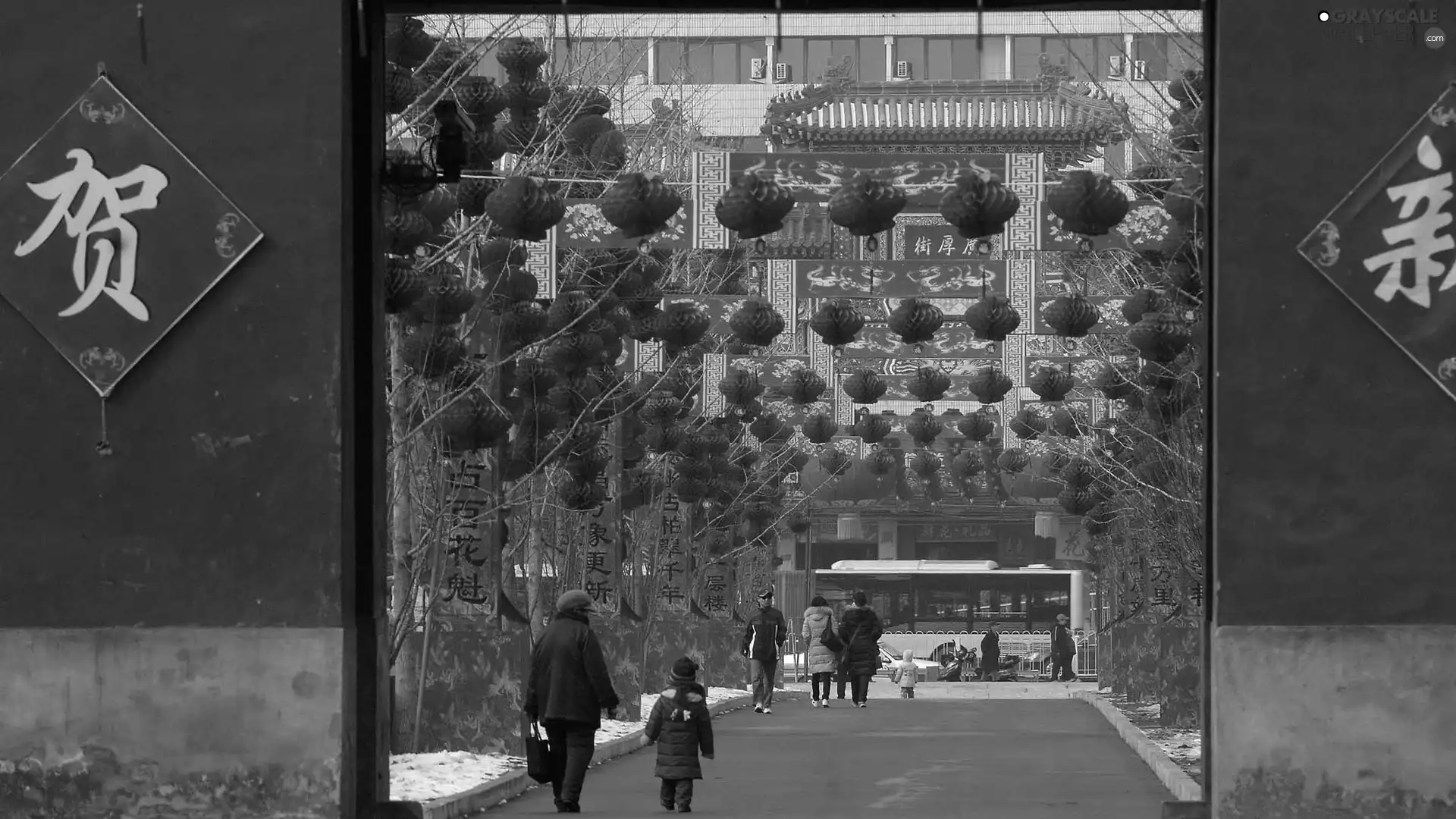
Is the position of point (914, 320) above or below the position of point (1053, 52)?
below

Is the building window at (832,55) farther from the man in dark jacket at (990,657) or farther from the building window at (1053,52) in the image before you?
the man in dark jacket at (990,657)

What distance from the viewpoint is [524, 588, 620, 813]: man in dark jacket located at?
14508 millimetres

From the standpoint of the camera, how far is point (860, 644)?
31766mm

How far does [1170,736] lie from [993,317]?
16.7 ft

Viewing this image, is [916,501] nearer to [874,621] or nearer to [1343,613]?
A: [874,621]

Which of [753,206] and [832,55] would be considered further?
[832,55]

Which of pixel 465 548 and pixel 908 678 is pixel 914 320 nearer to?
pixel 465 548

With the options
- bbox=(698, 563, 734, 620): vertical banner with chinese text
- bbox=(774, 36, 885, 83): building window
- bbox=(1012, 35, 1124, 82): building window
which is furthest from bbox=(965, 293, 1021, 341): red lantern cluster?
bbox=(774, 36, 885, 83): building window

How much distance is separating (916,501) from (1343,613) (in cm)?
4894

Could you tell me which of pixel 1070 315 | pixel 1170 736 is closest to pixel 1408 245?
pixel 1070 315

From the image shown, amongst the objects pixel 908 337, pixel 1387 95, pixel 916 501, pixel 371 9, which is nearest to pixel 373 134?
A: pixel 371 9

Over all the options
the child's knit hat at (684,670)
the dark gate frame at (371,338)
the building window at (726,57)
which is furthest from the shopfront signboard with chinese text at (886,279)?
the building window at (726,57)

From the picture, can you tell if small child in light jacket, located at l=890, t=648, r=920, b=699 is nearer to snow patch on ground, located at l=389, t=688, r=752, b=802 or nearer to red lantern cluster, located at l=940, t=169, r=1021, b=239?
snow patch on ground, located at l=389, t=688, r=752, b=802

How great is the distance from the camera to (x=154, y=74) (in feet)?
36.4
